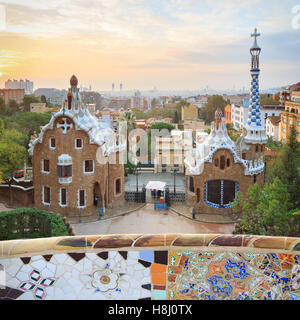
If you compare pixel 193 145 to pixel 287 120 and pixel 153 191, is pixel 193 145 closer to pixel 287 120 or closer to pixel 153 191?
pixel 153 191

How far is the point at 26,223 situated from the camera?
603 inches

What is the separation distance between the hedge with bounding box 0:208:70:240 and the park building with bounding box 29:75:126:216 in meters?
7.13

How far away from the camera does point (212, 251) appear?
527 centimetres

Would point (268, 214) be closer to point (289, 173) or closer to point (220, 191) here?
point (289, 173)

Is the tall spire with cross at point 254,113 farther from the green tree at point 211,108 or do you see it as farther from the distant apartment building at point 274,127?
the green tree at point 211,108

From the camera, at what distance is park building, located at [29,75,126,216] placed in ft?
72.9

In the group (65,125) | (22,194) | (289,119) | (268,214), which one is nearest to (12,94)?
(289,119)

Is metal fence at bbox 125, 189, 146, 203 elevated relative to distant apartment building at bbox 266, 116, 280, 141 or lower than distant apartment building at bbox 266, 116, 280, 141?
lower

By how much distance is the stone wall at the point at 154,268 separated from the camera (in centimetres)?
511

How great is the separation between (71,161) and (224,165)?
29.9 ft

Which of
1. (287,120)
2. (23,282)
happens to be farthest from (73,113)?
(287,120)

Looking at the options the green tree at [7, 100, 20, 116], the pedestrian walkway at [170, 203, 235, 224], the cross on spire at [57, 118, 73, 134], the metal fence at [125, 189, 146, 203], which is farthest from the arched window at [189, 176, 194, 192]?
the green tree at [7, 100, 20, 116]

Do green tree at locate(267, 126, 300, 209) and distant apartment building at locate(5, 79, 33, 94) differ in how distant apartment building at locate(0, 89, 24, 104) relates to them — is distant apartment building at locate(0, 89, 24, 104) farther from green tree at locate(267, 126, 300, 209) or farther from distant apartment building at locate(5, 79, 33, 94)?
green tree at locate(267, 126, 300, 209)
